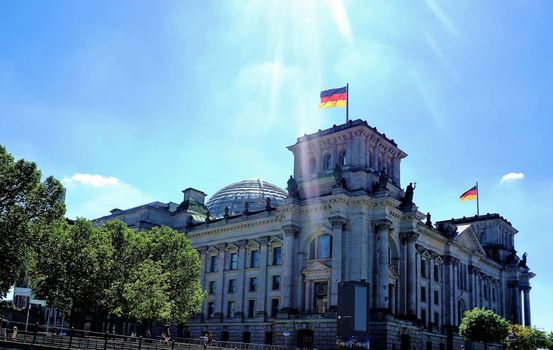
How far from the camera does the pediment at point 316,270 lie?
6406 cm

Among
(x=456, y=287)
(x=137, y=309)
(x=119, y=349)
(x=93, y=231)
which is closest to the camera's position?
(x=119, y=349)

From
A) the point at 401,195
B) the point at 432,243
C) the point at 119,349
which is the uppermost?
the point at 401,195

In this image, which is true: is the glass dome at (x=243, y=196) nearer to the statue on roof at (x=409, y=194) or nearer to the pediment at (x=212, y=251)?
the pediment at (x=212, y=251)

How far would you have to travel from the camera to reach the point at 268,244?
72625mm

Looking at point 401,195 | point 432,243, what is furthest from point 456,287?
point 401,195

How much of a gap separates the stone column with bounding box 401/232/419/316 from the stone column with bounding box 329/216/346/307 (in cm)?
957

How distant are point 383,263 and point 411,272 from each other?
6008mm

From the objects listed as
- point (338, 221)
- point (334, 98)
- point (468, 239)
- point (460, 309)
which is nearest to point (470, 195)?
point (468, 239)

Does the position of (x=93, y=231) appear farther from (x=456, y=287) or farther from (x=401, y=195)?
(x=456, y=287)

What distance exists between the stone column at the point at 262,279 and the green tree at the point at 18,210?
2932 centimetres

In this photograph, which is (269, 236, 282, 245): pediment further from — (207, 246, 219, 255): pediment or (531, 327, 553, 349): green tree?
(531, 327, 553, 349): green tree

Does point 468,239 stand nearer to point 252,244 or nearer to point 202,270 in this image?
point 252,244

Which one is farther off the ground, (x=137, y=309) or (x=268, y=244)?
(x=268, y=244)

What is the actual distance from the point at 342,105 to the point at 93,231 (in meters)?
30.5
